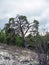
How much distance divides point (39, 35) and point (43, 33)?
1.21ft

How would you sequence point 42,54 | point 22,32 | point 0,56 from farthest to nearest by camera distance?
point 22,32 → point 0,56 → point 42,54

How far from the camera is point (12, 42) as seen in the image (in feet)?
128

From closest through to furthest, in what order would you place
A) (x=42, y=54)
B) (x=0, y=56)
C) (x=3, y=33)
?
(x=42, y=54) → (x=0, y=56) → (x=3, y=33)

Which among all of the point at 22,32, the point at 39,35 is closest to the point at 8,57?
the point at 39,35

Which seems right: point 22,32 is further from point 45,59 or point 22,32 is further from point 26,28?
point 45,59

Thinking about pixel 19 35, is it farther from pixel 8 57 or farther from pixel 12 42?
pixel 8 57

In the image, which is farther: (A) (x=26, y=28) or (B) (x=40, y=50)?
(A) (x=26, y=28)

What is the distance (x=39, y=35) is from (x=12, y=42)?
86.0ft

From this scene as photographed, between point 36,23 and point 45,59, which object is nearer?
point 45,59

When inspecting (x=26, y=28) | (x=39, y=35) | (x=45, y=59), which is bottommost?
(x=45, y=59)

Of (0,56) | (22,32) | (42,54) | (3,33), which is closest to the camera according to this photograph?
(42,54)

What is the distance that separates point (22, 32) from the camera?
37.3 meters

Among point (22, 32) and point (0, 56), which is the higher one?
point (22, 32)

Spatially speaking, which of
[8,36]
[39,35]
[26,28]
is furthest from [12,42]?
[39,35]
